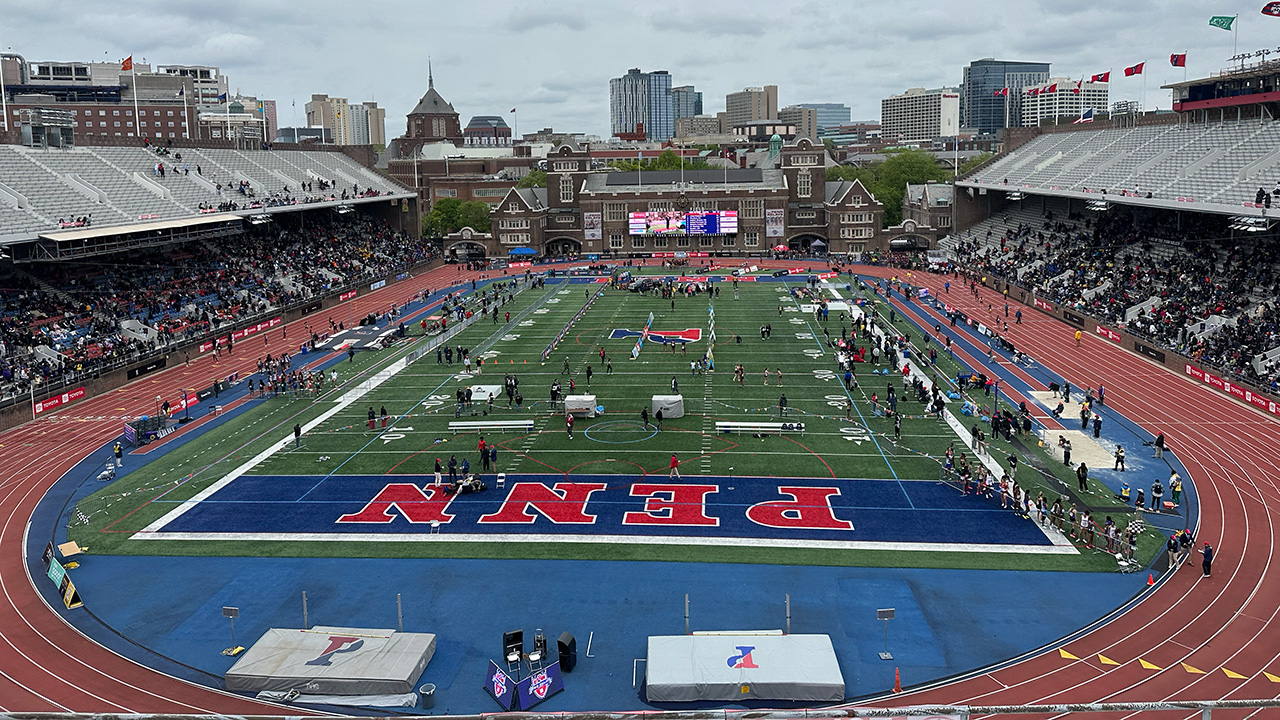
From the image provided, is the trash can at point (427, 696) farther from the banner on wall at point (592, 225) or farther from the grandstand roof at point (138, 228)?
the banner on wall at point (592, 225)

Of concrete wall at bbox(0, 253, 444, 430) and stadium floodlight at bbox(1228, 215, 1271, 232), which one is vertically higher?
stadium floodlight at bbox(1228, 215, 1271, 232)

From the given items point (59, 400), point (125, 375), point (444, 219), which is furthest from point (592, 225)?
point (59, 400)

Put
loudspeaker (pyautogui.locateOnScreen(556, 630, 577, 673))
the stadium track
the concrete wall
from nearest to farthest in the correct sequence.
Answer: the stadium track
loudspeaker (pyautogui.locateOnScreen(556, 630, 577, 673))
the concrete wall

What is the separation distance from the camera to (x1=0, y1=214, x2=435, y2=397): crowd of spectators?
46.8 m

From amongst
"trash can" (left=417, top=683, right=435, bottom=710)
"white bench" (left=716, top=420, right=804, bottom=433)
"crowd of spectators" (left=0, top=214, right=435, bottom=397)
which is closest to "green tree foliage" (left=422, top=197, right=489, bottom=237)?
"crowd of spectators" (left=0, top=214, right=435, bottom=397)

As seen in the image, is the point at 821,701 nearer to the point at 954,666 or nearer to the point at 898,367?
the point at 954,666

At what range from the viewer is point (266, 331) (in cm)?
6228

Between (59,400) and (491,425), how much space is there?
21.1m

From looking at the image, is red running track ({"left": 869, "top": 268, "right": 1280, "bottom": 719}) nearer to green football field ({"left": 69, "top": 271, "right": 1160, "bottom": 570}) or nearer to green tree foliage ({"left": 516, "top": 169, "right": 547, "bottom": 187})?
green football field ({"left": 69, "top": 271, "right": 1160, "bottom": 570})

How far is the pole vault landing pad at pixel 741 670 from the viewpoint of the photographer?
18.8 metres

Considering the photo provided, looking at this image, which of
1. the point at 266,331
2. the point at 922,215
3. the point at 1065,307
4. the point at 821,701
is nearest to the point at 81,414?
the point at 266,331

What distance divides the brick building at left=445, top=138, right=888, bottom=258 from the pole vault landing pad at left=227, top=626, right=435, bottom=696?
87.9 metres

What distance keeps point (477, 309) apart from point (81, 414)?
31503 mm

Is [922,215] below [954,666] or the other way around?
the other way around
